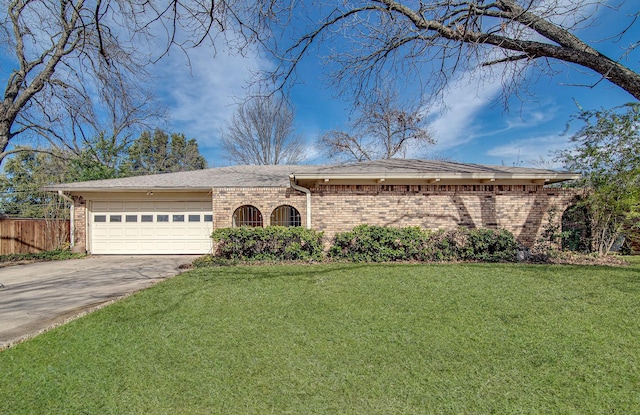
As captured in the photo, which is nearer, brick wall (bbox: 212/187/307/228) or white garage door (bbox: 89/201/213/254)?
brick wall (bbox: 212/187/307/228)

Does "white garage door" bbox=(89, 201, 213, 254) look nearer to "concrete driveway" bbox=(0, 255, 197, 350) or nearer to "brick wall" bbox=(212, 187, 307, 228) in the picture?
"concrete driveway" bbox=(0, 255, 197, 350)

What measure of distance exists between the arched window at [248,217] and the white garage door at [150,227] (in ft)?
4.35

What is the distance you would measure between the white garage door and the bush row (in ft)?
8.74

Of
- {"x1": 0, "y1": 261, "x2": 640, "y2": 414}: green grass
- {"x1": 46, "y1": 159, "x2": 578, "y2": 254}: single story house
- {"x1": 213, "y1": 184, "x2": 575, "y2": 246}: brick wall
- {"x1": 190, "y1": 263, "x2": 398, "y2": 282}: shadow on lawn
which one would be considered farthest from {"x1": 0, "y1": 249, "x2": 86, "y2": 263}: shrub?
{"x1": 213, "y1": 184, "x2": 575, "y2": 246}: brick wall

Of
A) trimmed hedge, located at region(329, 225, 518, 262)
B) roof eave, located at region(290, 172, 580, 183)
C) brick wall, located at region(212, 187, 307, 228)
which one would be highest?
Answer: roof eave, located at region(290, 172, 580, 183)

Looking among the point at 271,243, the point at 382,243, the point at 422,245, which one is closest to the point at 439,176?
the point at 422,245

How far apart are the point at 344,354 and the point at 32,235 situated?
14.6 metres

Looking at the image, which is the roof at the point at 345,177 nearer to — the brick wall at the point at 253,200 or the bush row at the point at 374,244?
the brick wall at the point at 253,200

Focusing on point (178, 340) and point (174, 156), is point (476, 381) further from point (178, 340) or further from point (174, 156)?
point (174, 156)

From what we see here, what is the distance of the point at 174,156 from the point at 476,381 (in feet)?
101

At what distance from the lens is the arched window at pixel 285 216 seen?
10.9 m

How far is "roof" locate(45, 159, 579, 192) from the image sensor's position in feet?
29.0

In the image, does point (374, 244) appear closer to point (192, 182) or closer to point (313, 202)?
point (313, 202)

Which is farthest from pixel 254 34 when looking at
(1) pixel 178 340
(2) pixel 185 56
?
(1) pixel 178 340
